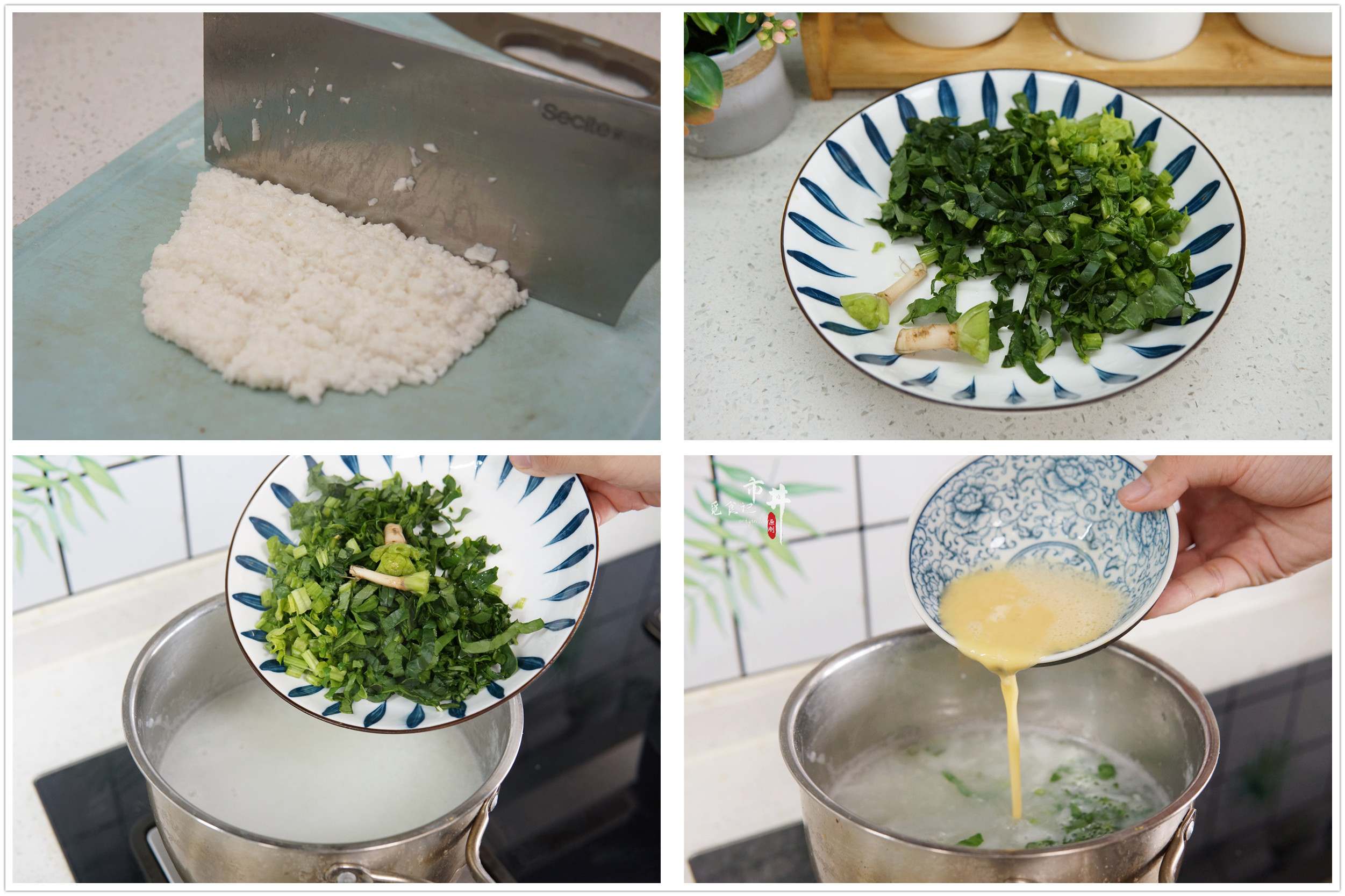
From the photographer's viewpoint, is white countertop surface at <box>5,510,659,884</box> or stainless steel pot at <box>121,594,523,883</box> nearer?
stainless steel pot at <box>121,594,523,883</box>

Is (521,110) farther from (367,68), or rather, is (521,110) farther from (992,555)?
(992,555)

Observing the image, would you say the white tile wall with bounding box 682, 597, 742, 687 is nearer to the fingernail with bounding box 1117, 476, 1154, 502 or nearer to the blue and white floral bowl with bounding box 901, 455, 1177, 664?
the blue and white floral bowl with bounding box 901, 455, 1177, 664

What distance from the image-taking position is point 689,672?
1.04m

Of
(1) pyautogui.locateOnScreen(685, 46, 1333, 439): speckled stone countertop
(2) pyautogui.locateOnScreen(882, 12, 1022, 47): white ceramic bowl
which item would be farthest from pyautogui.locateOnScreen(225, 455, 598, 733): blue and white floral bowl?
(2) pyautogui.locateOnScreen(882, 12, 1022, 47): white ceramic bowl

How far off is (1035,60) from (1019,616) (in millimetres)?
567

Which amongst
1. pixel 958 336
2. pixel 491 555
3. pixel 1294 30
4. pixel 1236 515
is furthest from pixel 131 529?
pixel 1294 30

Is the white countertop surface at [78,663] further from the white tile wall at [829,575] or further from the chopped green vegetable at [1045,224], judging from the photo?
the chopped green vegetable at [1045,224]

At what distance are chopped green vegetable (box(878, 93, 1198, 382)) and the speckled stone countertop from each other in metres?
0.07

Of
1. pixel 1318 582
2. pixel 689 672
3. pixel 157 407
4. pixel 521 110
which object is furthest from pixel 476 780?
pixel 1318 582

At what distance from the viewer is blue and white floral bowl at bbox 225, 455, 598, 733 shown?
719 millimetres

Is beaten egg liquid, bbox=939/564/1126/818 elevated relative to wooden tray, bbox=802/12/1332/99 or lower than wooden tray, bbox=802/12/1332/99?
lower

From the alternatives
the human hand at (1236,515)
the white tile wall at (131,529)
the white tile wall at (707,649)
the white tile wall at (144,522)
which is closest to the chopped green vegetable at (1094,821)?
the human hand at (1236,515)

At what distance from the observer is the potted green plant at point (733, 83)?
821mm

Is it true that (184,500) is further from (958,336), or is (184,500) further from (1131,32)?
(1131,32)
